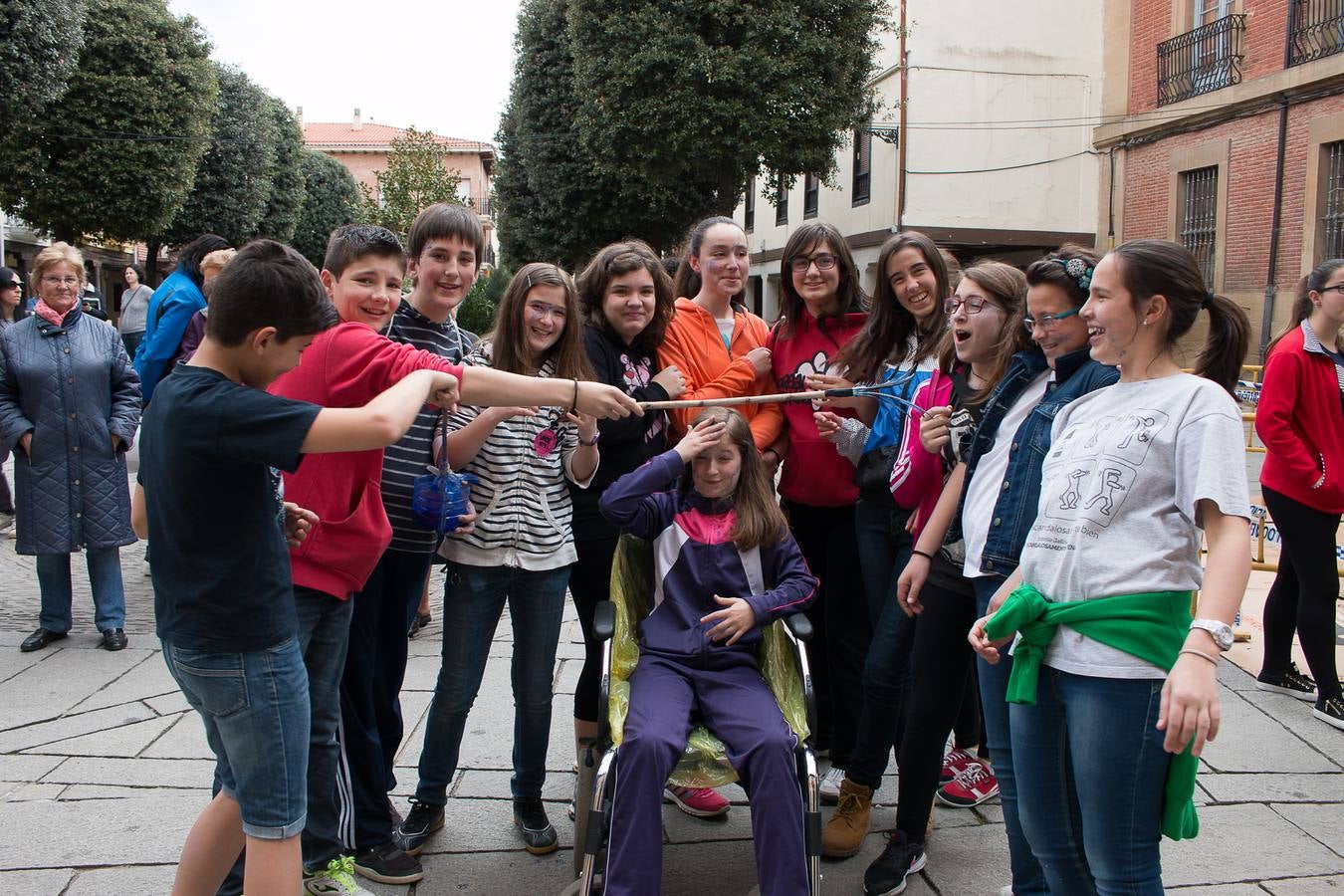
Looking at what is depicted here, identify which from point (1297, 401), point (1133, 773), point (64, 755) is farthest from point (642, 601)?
point (1297, 401)

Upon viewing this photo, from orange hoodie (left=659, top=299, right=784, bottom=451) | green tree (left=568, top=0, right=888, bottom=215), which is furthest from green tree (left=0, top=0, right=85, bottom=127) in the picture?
orange hoodie (left=659, top=299, right=784, bottom=451)

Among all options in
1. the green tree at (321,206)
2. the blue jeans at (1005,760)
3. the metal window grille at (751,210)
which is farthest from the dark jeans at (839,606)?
the green tree at (321,206)

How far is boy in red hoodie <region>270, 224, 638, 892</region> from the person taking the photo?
2543 mm

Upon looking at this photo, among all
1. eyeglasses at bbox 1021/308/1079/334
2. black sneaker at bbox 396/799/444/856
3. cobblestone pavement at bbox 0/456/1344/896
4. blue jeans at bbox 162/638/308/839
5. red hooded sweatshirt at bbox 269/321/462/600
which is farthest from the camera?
black sneaker at bbox 396/799/444/856

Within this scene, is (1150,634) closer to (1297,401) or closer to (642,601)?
(642,601)

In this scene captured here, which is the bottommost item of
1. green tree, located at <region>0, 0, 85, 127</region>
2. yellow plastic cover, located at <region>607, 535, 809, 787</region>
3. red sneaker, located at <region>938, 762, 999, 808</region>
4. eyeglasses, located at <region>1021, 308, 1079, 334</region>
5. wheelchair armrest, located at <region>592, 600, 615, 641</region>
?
red sneaker, located at <region>938, 762, 999, 808</region>

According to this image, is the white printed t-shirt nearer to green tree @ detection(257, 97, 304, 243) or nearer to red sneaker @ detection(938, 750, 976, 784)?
red sneaker @ detection(938, 750, 976, 784)

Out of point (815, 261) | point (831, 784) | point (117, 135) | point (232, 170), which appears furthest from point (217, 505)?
point (232, 170)

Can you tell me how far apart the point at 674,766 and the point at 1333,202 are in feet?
51.9

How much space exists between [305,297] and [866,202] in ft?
79.9

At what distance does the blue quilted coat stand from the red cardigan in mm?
5407

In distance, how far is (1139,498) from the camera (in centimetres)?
214

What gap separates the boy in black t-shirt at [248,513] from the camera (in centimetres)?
212

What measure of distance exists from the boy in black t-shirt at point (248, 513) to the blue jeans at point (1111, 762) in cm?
156
